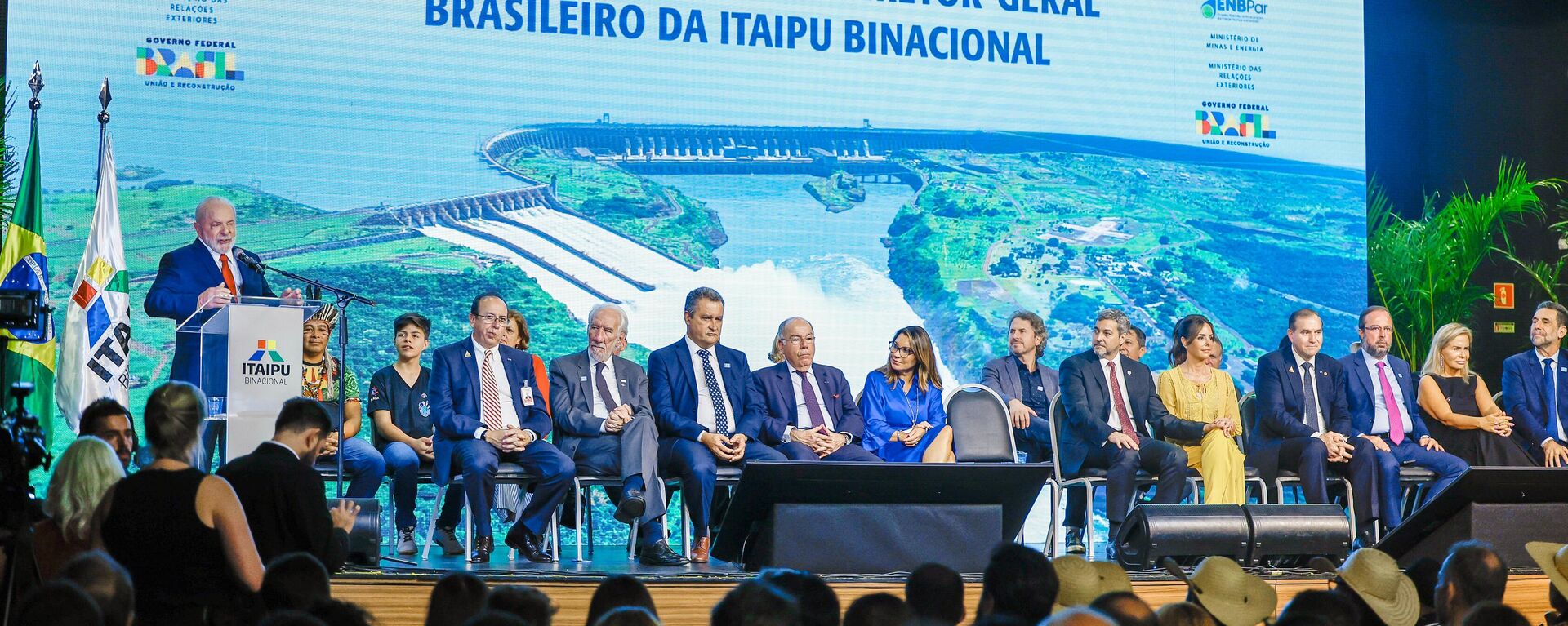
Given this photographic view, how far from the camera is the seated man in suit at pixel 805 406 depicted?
239 inches

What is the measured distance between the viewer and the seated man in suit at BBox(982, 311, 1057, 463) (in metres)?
6.71

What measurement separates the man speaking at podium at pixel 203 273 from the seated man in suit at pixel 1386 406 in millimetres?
4536

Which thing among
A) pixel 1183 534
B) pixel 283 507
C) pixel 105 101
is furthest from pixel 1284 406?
pixel 105 101

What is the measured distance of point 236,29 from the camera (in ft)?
21.5

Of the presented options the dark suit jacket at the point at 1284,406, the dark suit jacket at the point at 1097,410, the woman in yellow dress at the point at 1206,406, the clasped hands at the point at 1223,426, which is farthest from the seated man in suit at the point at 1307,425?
the dark suit jacket at the point at 1097,410

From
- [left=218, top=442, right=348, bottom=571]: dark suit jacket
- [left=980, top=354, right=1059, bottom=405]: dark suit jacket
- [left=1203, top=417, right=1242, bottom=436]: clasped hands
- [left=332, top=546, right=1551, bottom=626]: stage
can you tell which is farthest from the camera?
[left=980, top=354, right=1059, bottom=405]: dark suit jacket

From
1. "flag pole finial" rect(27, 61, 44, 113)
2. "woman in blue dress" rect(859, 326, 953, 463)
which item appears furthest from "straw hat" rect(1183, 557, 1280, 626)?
"flag pole finial" rect(27, 61, 44, 113)

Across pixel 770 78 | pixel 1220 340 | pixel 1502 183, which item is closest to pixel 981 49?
pixel 770 78

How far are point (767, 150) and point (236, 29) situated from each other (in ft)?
8.06

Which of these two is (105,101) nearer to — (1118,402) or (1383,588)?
(1118,402)

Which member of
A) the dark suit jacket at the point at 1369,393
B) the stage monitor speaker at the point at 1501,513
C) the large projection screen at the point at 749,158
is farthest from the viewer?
the dark suit jacket at the point at 1369,393

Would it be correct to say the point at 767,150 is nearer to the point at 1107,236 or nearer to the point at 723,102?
the point at 723,102

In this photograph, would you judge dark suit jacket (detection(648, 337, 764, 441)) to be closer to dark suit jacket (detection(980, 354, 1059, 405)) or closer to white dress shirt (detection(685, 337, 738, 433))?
white dress shirt (detection(685, 337, 738, 433))

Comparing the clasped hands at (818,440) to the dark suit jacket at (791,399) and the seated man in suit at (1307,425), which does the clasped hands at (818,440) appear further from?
the seated man in suit at (1307,425)
